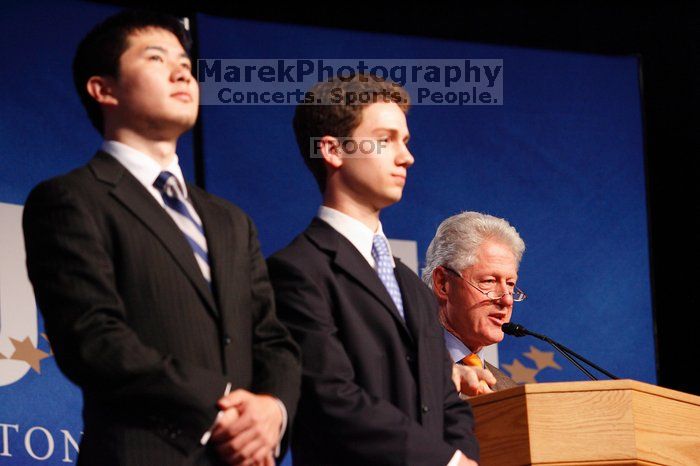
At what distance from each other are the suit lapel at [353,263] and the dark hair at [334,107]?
0.18 m

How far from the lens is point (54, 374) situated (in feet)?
13.2

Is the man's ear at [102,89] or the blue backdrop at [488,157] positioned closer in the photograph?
the man's ear at [102,89]

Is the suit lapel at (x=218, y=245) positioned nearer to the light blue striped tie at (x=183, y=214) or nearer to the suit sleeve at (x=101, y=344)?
the light blue striped tie at (x=183, y=214)

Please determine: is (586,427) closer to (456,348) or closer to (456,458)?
(456,458)

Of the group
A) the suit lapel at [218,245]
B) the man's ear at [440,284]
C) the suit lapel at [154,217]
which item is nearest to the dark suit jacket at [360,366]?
the suit lapel at [218,245]

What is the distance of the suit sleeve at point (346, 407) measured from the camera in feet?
8.24

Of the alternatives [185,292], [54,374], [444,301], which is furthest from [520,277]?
[185,292]

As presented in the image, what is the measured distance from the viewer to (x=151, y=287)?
225 centimetres

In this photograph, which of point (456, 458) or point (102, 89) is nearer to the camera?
point (102, 89)

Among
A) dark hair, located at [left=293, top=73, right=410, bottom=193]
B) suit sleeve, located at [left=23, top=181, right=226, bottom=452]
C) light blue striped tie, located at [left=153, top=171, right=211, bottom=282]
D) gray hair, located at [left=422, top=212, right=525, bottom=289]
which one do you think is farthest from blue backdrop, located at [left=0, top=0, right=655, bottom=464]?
suit sleeve, located at [left=23, top=181, right=226, bottom=452]

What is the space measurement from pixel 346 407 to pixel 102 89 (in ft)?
2.66

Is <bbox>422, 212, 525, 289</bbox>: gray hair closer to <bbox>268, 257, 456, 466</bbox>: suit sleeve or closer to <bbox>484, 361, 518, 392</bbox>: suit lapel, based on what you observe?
<bbox>484, 361, 518, 392</bbox>: suit lapel

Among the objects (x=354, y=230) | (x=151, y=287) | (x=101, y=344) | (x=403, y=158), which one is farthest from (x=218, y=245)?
(x=403, y=158)

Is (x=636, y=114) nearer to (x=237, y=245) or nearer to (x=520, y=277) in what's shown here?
(x=520, y=277)
